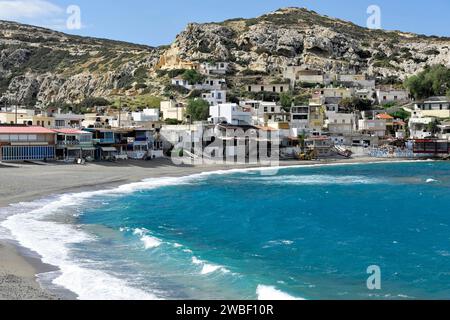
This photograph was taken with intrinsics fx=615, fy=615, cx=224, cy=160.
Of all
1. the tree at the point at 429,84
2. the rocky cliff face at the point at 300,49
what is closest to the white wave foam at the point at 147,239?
the tree at the point at 429,84

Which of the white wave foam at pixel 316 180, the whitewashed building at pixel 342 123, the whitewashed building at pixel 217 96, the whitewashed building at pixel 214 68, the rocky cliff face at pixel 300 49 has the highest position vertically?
the rocky cliff face at pixel 300 49

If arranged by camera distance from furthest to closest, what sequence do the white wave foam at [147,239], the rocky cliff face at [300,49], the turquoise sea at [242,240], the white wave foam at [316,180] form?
the rocky cliff face at [300,49] → the white wave foam at [316,180] → the white wave foam at [147,239] → the turquoise sea at [242,240]

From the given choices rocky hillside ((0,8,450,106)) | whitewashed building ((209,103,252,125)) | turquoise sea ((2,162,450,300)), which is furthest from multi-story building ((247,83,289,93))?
turquoise sea ((2,162,450,300))

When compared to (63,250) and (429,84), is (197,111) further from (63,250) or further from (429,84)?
(63,250)

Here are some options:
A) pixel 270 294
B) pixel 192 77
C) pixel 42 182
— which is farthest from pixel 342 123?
pixel 270 294

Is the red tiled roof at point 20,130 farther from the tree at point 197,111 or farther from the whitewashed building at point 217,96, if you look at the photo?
the whitewashed building at point 217,96
